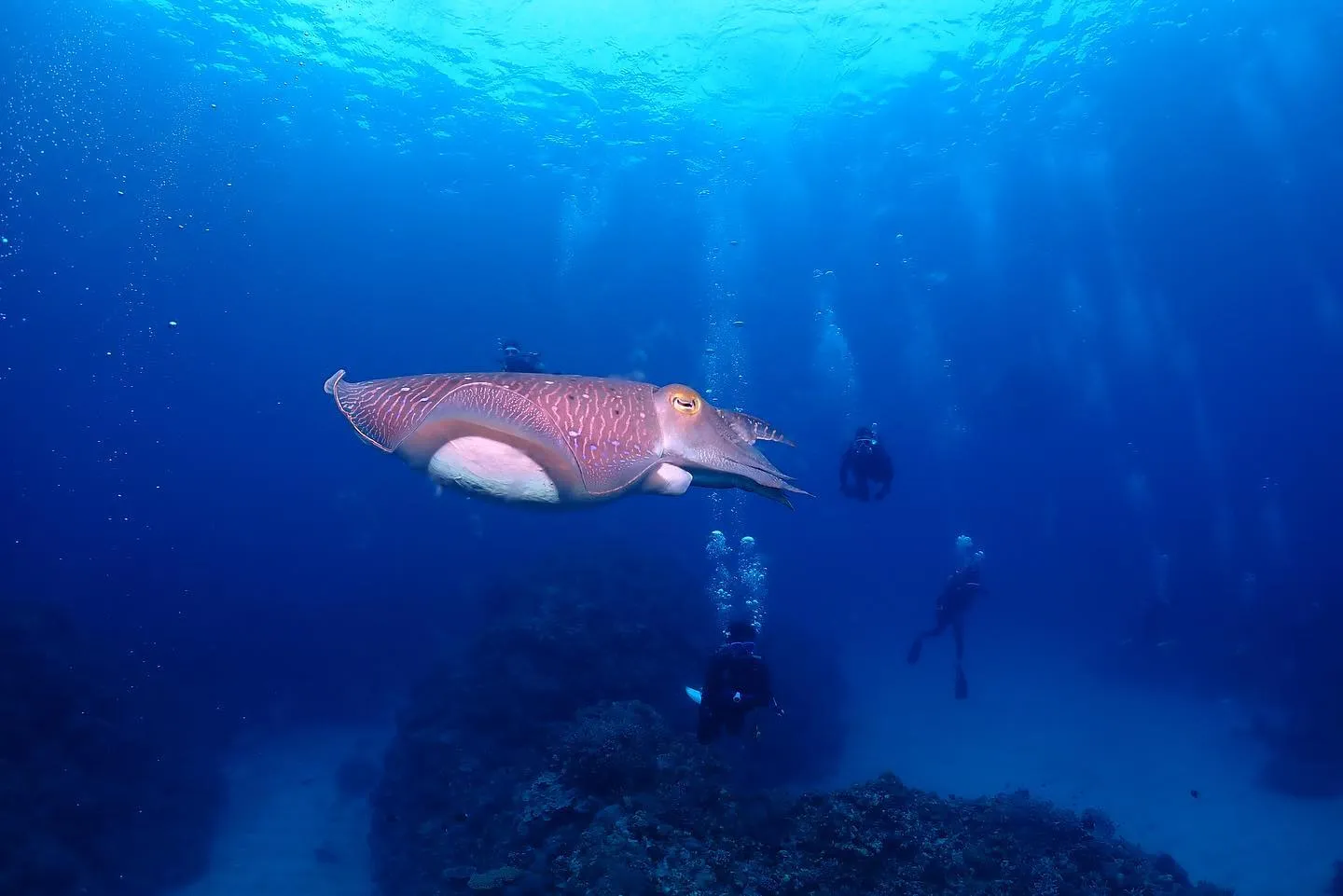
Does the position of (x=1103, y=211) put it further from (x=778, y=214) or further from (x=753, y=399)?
(x=753, y=399)

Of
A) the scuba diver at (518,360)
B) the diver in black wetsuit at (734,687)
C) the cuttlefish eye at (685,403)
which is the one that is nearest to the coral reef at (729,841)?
the diver in black wetsuit at (734,687)

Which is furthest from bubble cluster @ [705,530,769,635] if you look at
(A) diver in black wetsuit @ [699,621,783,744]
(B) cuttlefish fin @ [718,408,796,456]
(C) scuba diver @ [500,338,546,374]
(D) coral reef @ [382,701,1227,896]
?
(B) cuttlefish fin @ [718,408,796,456]

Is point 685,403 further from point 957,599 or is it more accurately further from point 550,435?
point 957,599

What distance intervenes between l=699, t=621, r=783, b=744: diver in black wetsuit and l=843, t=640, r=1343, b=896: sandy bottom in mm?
8220

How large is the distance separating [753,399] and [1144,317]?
38.6m

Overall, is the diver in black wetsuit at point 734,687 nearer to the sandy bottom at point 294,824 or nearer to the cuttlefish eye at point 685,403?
the cuttlefish eye at point 685,403

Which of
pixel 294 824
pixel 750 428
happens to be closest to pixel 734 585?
pixel 294 824

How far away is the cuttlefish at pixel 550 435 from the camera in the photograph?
3189mm

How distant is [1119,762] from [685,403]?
88.0 feet

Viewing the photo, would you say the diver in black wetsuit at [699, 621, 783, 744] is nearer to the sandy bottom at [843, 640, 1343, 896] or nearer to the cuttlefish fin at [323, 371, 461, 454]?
the cuttlefish fin at [323, 371, 461, 454]

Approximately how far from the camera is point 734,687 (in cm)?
786

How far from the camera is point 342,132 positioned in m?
38.6

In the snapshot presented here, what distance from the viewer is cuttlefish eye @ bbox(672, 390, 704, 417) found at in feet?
11.8

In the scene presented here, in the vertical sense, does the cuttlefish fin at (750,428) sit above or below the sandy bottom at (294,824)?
above
